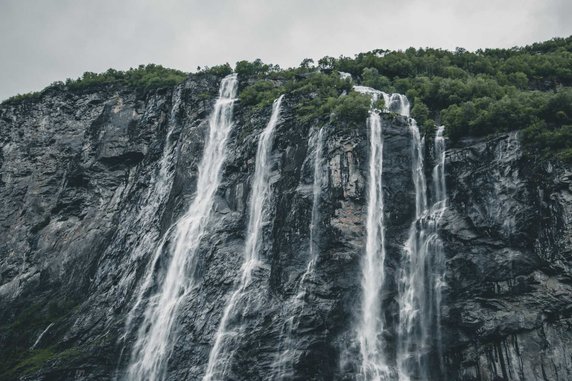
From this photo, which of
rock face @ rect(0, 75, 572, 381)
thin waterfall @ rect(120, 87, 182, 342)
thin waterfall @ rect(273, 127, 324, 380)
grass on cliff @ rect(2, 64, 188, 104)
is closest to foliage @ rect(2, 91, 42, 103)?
grass on cliff @ rect(2, 64, 188, 104)

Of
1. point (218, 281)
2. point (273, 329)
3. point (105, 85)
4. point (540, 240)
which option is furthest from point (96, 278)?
point (540, 240)

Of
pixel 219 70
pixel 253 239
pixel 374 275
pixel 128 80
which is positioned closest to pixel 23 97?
pixel 128 80

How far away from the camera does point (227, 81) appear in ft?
211

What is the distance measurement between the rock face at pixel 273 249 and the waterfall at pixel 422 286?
61 cm

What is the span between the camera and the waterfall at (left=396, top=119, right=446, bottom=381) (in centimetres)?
3584

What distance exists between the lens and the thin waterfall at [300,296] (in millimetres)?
36812

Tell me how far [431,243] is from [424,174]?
6.18 meters

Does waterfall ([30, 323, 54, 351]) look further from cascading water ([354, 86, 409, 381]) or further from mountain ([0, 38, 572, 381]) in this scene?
cascading water ([354, 86, 409, 381])

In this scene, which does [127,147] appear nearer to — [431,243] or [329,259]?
[329,259]

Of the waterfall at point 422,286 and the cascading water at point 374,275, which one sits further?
the cascading water at point 374,275

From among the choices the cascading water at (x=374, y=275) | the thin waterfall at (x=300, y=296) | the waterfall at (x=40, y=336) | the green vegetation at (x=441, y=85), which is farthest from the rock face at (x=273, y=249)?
the green vegetation at (x=441, y=85)

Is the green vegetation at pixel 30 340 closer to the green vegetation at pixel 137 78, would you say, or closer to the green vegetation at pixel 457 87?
the green vegetation at pixel 457 87

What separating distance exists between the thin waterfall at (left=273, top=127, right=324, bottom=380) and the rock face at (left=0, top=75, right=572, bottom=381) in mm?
211

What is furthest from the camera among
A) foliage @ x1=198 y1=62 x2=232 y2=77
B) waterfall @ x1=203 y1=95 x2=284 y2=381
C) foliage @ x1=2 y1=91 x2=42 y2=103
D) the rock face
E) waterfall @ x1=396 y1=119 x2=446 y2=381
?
foliage @ x1=2 y1=91 x2=42 y2=103
